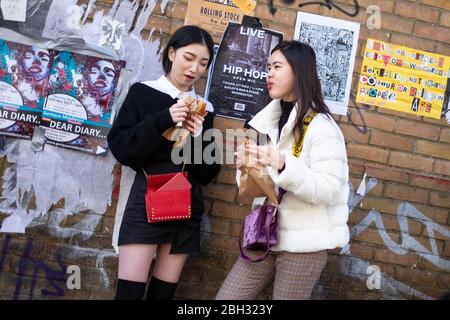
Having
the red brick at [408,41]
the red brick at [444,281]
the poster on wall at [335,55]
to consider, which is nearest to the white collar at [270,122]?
the poster on wall at [335,55]

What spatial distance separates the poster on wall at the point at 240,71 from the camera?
11.4ft

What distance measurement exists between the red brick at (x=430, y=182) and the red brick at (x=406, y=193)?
37mm

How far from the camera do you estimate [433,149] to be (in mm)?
3643

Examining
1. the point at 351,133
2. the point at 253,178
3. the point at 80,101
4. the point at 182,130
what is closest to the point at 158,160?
the point at 182,130

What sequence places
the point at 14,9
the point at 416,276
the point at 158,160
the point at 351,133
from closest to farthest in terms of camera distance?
the point at 158,160
the point at 14,9
the point at 351,133
the point at 416,276

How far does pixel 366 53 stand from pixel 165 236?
1846mm

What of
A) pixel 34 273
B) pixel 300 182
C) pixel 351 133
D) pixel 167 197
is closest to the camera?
pixel 300 182

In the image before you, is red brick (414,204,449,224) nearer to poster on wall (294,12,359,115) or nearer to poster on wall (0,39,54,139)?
poster on wall (294,12,359,115)

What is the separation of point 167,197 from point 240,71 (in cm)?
112

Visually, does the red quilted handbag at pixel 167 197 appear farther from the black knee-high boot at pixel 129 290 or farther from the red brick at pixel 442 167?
the red brick at pixel 442 167

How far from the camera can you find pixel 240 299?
9.30 feet

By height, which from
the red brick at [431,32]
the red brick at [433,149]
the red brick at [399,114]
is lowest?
the red brick at [433,149]

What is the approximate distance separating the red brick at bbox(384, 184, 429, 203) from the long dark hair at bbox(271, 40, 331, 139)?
3.72ft

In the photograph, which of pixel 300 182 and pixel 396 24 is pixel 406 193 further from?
pixel 300 182
